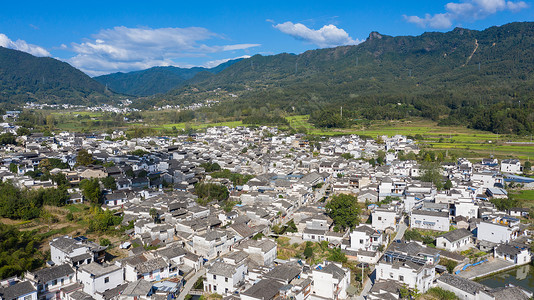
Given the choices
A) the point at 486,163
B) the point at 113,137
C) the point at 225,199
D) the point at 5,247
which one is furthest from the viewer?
the point at 113,137

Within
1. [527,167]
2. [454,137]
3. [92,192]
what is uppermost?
[454,137]

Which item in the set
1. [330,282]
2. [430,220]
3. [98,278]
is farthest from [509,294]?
[98,278]

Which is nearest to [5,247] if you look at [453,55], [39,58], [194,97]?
[194,97]

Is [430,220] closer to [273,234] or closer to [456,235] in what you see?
[456,235]

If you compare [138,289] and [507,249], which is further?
[507,249]

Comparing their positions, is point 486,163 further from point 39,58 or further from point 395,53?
point 39,58

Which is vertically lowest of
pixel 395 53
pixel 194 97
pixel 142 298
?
Answer: pixel 142 298

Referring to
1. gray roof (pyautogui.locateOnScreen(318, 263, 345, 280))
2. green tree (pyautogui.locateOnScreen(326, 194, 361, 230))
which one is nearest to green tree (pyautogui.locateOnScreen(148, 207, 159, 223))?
green tree (pyautogui.locateOnScreen(326, 194, 361, 230))
